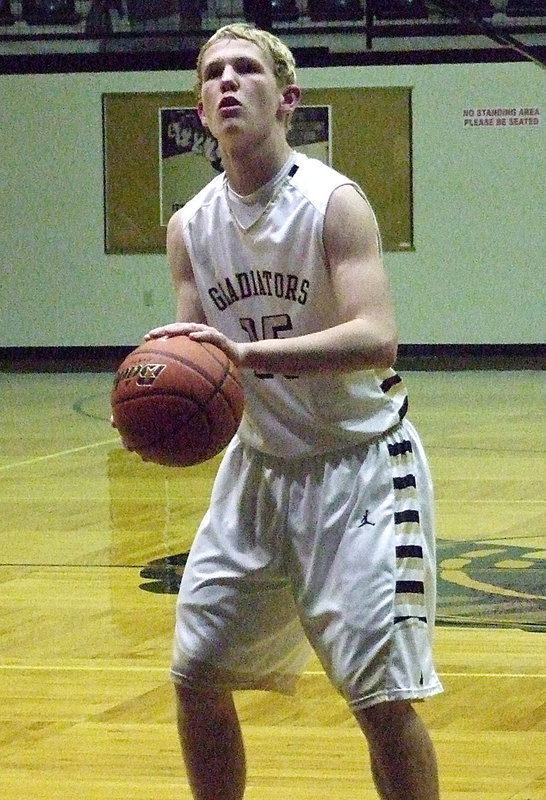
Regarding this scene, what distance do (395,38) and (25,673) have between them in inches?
487

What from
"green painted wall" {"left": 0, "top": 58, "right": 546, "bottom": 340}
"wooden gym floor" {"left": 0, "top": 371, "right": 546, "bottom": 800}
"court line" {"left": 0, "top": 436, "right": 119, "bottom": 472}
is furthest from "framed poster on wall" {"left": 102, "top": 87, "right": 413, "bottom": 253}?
"wooden gym floor" {"left": 0, "top": 371, "right": 546, "bottom": 800}

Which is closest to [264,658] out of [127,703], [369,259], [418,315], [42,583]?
[369,259]

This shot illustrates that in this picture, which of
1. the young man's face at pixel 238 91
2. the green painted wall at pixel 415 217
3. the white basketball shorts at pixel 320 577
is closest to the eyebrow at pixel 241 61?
the young man's face at pixel 238 91

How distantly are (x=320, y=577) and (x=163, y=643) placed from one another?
2.25 m

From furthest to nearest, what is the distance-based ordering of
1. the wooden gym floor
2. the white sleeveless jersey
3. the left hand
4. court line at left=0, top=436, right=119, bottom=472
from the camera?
court line at left=0, top=436, right=119, bottom=472 → the wooden gym floor → the white sleeveless jersey → the left hand

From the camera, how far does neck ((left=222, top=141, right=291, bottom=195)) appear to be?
2.94 m

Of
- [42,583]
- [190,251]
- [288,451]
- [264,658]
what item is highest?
[190,251]

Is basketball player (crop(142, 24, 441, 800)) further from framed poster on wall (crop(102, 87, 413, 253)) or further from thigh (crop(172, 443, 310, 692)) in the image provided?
framed poster on wall (crop(102, 87, 413, 253))

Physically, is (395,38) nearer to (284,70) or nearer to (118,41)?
(118,41)

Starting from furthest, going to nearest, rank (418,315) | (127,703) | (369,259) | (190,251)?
1. (418,315)
2. (127,703)
3. (190,251)
4. (369,259)

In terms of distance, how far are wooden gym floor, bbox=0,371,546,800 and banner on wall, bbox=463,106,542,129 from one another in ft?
21.1

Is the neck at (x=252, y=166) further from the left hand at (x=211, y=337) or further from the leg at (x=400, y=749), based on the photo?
the leg at (x=400, y=749)

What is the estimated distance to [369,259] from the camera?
2.80m

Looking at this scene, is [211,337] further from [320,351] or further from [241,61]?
[241,61]
